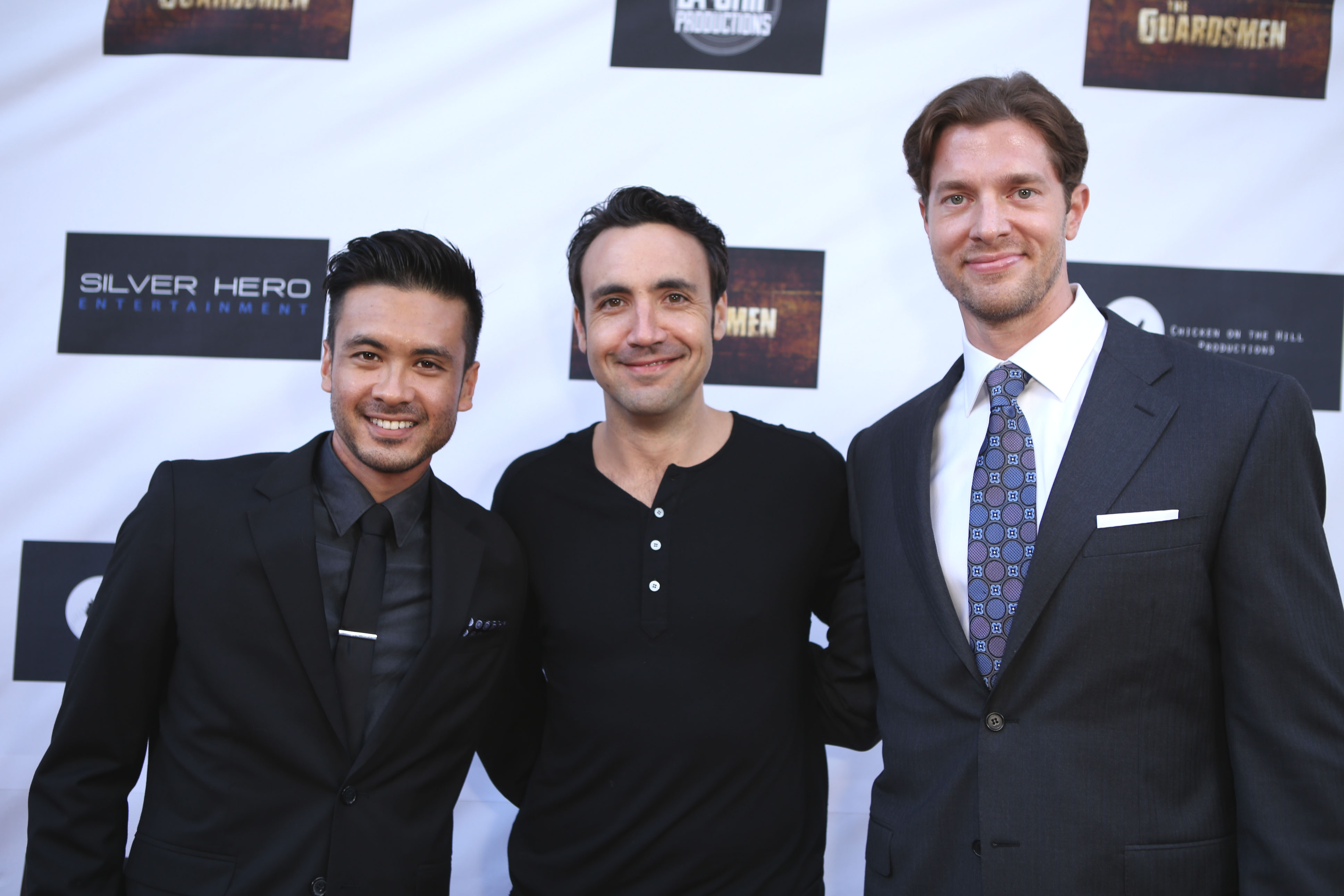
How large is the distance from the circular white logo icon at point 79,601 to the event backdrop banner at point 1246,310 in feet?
9.49

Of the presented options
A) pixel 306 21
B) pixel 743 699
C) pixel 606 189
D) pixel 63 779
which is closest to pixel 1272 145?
pixel 606 189

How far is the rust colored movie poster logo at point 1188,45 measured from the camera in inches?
94.0

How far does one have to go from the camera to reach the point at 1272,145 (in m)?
2.37

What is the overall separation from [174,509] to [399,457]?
380 mm

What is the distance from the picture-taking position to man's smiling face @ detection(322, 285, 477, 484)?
157cm

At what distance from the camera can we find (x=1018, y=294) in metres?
1.46

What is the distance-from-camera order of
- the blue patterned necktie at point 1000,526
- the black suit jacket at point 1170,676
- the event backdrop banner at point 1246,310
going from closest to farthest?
the black suit jacket at point 1170,676 → the blue patterned necktie at point 1000,526 → the event backdrop banner at point 1246,310

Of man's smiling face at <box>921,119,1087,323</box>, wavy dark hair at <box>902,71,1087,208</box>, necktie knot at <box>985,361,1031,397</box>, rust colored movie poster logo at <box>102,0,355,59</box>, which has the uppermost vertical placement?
rust colored movie poster logo at <box>102,0,355,59</box>

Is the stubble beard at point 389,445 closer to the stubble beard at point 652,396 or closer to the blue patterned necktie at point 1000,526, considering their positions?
the stubble beard at point 652,396

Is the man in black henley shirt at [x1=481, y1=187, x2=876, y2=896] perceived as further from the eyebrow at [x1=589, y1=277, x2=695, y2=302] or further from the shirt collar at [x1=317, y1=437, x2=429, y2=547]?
the shirt collar at [x1=317, y1=437, x2=429, y2=547]

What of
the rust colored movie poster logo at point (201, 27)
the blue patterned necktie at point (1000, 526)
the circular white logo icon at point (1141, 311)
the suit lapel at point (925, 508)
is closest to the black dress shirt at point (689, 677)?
the suit lapel at point (925, 508)

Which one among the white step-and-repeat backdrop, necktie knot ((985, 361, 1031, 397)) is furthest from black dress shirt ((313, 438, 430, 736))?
necktie knot ((985, 361, 1031, 397))

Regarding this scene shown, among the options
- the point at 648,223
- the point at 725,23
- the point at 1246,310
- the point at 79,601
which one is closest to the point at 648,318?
the point at 648,223

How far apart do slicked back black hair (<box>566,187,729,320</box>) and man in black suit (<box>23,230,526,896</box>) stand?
0.44 m
